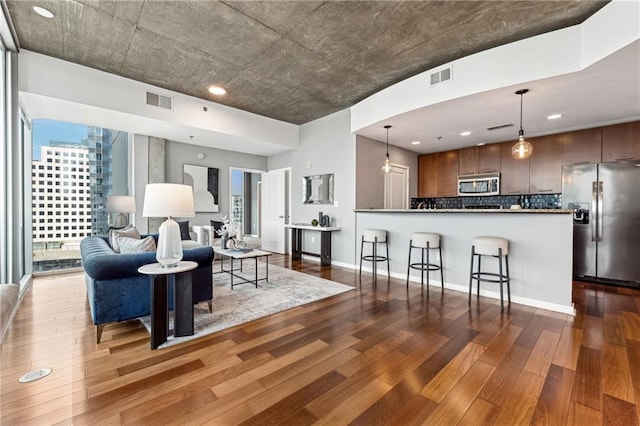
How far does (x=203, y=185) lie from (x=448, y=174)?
5783 millimetres

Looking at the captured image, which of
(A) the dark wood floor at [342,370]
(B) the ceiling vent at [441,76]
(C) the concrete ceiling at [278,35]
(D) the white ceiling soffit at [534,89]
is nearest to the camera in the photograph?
(A) the dark wood floor at [342,370]

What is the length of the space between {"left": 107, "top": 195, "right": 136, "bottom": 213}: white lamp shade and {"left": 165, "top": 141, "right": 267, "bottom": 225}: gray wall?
1285 millimetres

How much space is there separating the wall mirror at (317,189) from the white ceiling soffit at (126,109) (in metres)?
1.07

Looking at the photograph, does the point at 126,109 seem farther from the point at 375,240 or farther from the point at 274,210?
the point at 375,240

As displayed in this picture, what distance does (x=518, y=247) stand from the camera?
3.54m

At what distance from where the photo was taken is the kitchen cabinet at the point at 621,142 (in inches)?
174

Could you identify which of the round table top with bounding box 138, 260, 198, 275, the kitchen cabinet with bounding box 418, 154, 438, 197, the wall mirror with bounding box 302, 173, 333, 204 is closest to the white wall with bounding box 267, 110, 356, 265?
the wall mirror with bounding box 302, 173, 333, 204

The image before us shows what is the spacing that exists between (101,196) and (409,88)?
5.82 metres

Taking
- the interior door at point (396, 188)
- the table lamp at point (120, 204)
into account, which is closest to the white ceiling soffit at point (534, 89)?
the interior door at point (396, 188)

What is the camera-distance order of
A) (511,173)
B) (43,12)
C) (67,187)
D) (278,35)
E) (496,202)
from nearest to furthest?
(43,12)
(278,35)
(67,187)
(511,173)
(496,202)

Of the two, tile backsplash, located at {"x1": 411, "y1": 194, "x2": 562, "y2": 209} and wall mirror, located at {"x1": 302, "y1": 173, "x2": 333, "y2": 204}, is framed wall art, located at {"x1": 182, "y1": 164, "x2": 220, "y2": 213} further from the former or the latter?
tile backsplash, located at {"x1": 411, "y1": 194, "x2": 562, "y2": 209}

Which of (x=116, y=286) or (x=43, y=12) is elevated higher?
(x=43, y=12)

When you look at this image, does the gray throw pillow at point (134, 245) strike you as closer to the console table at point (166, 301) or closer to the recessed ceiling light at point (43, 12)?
the console table at point (166, 301)

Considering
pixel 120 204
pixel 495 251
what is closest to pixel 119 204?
pixel 120 204
